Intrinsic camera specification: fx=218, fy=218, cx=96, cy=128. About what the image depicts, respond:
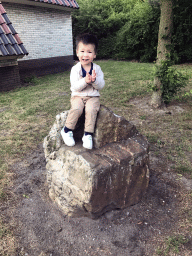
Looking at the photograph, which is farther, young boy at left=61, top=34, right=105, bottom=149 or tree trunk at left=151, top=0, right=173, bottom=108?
tree trunk at left=151, top=0, right=173, bottom=108

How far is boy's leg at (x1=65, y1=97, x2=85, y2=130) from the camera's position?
104 inches

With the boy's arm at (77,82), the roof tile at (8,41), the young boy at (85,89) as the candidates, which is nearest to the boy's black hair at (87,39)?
the young boy at (85,89)

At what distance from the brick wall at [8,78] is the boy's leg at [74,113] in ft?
20.7

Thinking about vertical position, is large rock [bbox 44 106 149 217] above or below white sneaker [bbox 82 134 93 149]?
below

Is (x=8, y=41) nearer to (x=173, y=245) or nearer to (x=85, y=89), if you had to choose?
(x=85, y=89)

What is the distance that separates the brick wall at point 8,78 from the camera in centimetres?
803

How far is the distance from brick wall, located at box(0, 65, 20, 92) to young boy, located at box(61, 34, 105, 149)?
6220 mm

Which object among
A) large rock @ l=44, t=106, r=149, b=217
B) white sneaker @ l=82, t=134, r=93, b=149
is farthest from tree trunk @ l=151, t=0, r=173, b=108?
white sneaker @ l=82, t=134, r=93, b=149

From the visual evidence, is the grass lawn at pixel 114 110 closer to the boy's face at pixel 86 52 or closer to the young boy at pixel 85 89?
the young boy at pixel 85 89

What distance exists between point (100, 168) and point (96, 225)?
30.2 inches

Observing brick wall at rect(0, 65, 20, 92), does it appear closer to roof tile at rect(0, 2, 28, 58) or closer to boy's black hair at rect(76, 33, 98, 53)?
roof tile at rect(0, 2, 28, 58)

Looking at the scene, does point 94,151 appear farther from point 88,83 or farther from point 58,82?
point 58,82

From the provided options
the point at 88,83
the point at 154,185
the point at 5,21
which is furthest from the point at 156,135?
the point at 5,21

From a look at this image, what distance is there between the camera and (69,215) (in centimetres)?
270
